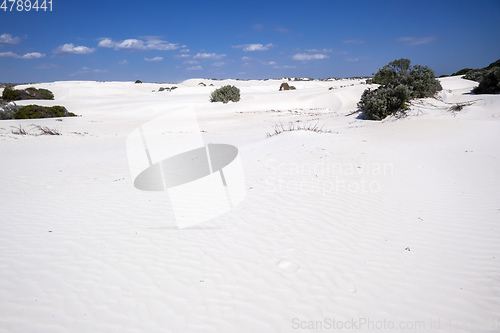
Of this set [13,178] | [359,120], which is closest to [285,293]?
[13,178]

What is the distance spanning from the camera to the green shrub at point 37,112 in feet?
57.7

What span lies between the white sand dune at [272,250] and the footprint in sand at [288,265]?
14 millimetres

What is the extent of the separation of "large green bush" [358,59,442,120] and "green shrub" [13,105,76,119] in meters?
20.6

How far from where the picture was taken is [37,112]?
18.4 meters

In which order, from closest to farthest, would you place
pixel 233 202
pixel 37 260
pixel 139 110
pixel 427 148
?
pixel 37 260, pixel 233 202, pixel 427 148, pixel 139 110

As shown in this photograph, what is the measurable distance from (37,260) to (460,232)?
20.3 ft

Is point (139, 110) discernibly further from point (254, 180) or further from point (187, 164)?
point (254, 180)

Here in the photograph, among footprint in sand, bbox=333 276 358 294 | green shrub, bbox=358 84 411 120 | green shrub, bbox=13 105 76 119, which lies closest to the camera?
footprint in sand, bbox=333 276 358 294

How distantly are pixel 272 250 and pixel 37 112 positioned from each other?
21.1 meters

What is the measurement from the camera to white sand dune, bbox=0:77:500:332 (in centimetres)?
281

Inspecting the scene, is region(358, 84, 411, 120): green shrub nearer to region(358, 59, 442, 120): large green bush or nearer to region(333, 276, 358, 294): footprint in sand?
region(358, 59, 442, 120): large green bush

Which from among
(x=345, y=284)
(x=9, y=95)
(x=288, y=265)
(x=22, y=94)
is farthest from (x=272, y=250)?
(x=22, y=94)

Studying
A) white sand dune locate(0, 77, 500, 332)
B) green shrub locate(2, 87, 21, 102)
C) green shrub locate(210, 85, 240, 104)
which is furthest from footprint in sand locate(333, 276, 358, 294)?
green shrub locate(2, 87, 21, 102)

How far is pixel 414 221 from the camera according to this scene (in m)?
4.68
